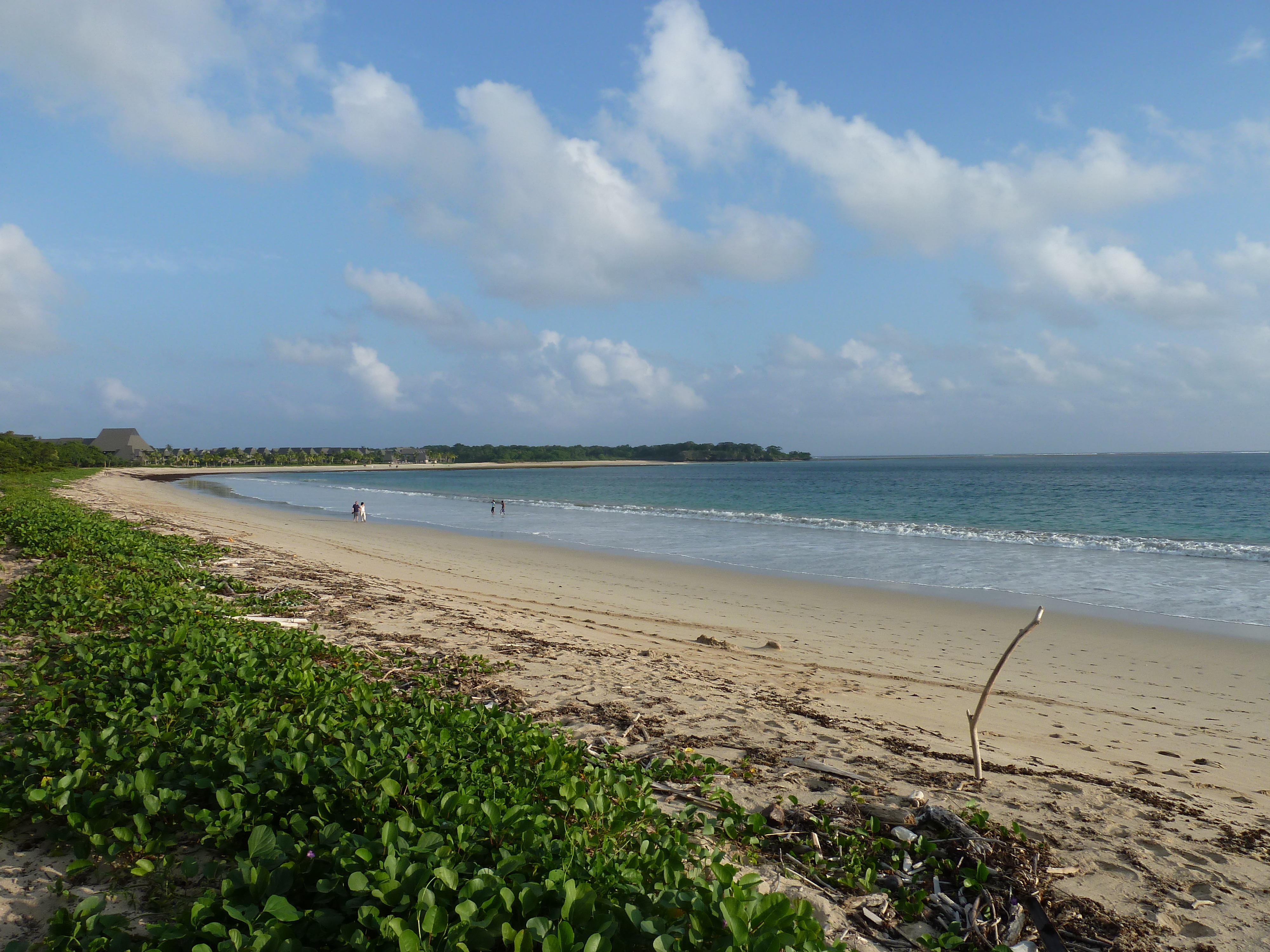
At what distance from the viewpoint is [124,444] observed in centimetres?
13925

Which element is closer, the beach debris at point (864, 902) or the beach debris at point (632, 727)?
the beach debris at point (864, 902)

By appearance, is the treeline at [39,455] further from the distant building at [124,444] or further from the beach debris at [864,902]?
the beach debris at [864,902]

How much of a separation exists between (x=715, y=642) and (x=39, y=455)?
262 ft

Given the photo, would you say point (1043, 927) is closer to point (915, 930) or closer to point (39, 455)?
point (915, 930)

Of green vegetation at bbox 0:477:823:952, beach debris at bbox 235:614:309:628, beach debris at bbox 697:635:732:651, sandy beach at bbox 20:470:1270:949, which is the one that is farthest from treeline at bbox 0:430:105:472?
green vegetation at bbox 0:477:823:952

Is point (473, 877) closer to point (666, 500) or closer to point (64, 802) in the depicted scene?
point (64, 802)

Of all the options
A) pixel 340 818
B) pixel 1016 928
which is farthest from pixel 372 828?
pixel 1016 928

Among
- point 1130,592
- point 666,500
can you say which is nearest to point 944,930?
point 1130,592

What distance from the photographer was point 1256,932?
3385 mm

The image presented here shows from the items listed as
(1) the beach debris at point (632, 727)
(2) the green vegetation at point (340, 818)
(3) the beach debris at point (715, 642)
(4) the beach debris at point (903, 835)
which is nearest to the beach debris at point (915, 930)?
(4) the beach debris at point (903, 835)

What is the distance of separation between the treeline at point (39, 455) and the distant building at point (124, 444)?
30.4 meters

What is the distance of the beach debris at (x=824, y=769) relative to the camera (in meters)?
4.75

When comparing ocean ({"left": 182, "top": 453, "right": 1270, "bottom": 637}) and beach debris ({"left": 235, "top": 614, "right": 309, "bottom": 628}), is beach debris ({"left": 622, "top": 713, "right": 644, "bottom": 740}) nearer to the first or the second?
beach debris ({"left": 235, "top": 614, "right": 309, "bottom": 628})

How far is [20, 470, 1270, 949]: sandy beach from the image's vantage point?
4.14m
